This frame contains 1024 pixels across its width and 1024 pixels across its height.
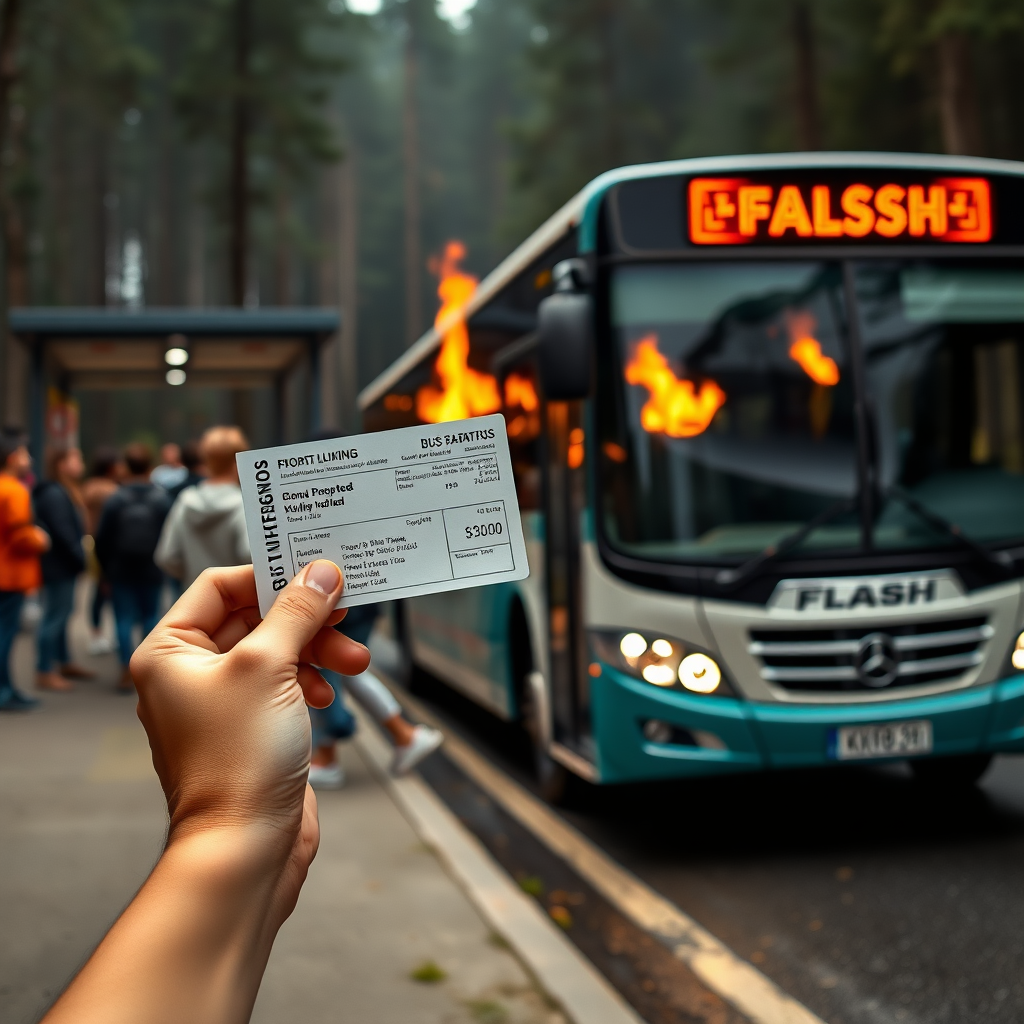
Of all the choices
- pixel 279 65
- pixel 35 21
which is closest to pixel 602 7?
pixel 279 65

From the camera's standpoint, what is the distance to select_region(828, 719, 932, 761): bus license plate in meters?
5.84

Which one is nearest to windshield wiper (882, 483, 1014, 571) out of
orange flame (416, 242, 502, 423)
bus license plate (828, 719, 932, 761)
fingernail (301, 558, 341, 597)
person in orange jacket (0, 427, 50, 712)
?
bus license plate (828, 719, 932, 761)

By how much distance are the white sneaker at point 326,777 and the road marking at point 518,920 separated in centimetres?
28

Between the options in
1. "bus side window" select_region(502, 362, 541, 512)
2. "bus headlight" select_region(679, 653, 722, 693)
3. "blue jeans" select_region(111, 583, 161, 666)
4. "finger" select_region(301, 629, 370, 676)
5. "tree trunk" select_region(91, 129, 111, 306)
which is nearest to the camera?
"finger" select_region(301, 629, 370, 676)

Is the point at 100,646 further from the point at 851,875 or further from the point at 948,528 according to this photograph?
the point at 948,528

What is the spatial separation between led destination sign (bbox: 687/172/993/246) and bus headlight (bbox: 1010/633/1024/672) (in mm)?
1898

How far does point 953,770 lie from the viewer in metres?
7.20

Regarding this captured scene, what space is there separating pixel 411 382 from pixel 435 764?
11.2ft

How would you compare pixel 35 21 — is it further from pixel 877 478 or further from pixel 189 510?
pixel 877 478

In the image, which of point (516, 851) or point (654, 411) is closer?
point (654, 411)

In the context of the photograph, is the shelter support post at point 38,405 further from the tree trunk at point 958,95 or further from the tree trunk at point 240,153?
the tree trunk at point 240,153

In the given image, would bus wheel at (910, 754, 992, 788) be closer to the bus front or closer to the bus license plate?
the bus front

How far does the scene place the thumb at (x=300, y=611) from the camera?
1.55 m

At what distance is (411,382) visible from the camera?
10992 millimetres
